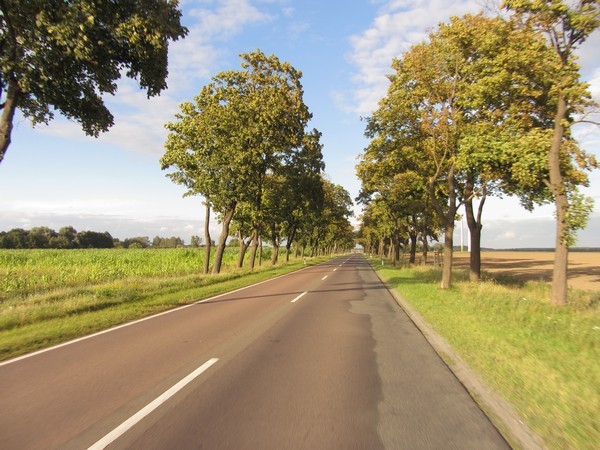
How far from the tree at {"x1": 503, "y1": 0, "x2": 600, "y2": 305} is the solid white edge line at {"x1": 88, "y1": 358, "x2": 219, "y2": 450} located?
1081 cm

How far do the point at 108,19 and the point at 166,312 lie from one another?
7703 millimetres

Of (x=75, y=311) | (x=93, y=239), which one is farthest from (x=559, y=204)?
(x=93, y=239)

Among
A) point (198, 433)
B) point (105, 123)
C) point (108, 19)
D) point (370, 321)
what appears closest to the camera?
point (198, 433)

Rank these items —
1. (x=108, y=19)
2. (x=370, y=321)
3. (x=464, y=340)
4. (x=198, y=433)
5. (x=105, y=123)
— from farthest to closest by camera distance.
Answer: (x=105, y=123), (x=370, y=321), (x=108, y=19), (x=464, y=340), (x=198, y=433)

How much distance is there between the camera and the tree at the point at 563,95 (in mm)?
11172

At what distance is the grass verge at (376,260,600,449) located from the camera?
4.08 metres

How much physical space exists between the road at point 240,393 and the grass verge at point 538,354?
0.55 m

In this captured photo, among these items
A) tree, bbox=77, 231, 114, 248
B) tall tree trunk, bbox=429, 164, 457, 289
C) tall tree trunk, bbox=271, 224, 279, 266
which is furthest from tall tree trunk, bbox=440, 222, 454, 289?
tree, bbox=77, 231, 114, 248

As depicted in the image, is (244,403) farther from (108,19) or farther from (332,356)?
(108,19)

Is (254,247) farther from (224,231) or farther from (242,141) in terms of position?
(242,141)

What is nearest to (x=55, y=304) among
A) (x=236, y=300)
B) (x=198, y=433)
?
(x=236, y=300)

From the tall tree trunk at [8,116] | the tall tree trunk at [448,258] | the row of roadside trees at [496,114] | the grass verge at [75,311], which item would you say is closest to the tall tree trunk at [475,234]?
the row of roadside trees at [496,114]

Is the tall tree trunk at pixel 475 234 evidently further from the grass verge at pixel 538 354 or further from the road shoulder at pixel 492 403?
the road shoulder at pixel 492 403

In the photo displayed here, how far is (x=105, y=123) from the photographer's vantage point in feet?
40.9
